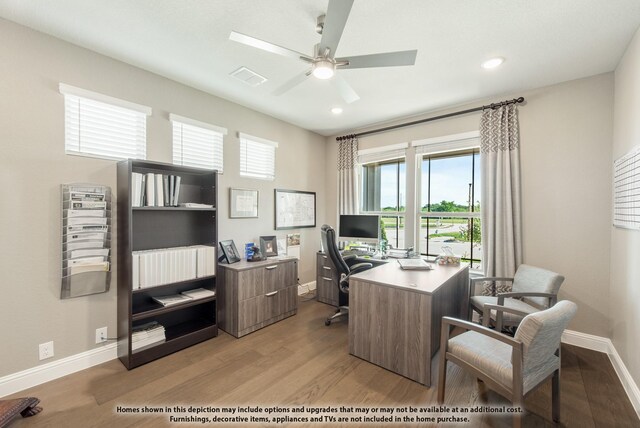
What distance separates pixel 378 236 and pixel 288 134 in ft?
6.79

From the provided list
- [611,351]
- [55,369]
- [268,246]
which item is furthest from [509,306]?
[55,369]

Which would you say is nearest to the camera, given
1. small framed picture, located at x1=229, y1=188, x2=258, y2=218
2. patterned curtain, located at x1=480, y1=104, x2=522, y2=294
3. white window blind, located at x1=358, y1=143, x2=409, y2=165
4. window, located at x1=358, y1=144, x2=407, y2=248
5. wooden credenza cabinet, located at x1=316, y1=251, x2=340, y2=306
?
patterned curtain, located at x1=480, y1=104, x2=522, y2=294

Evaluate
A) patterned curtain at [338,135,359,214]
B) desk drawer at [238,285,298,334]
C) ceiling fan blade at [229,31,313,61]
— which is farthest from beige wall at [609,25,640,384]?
desk drawer at [238,285,298,334]

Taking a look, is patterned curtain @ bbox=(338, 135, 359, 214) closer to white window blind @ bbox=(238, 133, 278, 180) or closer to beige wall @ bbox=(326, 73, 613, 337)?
white window blind @ bbox=(238, 133, 278, 180)

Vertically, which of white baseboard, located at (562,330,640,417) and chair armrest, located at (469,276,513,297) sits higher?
chair armrest, located at (469,276,513,297)

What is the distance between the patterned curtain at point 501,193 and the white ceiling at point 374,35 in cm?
39

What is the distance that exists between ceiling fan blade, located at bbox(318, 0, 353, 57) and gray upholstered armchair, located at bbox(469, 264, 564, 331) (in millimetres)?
2182

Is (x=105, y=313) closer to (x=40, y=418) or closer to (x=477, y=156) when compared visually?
(x=40, y=418)

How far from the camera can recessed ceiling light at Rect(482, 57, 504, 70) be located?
7.49ft

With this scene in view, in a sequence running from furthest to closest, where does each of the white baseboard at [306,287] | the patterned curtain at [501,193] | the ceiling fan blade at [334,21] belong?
the white baseboard at [306,287] → the patterned curtain at [501,193] → the ceiling fan blade at [334,21]

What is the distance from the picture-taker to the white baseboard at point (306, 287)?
13.6 feet

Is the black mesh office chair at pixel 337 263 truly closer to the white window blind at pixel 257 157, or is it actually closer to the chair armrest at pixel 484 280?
the chair armrest at pixel 484 280

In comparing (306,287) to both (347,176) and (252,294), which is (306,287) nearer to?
(252,294)

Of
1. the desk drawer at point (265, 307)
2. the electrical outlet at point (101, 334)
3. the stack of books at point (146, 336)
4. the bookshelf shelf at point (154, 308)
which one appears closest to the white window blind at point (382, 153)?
the desk drawer at point (265, 307)
